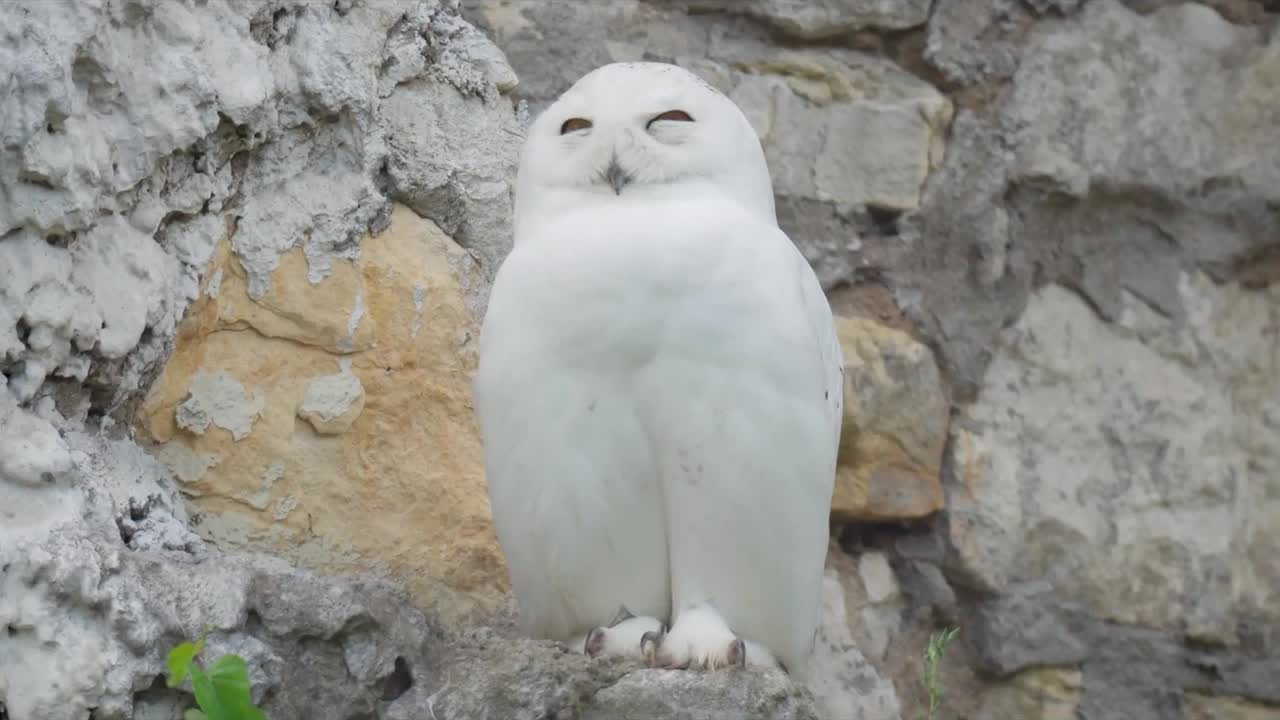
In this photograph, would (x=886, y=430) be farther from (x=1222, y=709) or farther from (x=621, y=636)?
(x=621, y=636)

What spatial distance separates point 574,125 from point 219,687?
0.81 metres

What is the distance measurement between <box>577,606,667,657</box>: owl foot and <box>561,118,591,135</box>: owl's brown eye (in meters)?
0.61

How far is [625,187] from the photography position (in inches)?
86.7

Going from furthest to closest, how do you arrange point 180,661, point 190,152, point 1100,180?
point 1100,180 < point 190,152 < point 180,661

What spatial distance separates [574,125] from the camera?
2.27m

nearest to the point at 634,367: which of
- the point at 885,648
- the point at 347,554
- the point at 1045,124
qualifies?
the point at 347,554

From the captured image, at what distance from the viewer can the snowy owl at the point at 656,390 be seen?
213cm

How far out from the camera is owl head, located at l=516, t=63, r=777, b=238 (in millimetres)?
2207

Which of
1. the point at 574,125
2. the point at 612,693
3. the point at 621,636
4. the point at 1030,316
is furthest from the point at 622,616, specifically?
the point at 1030,316

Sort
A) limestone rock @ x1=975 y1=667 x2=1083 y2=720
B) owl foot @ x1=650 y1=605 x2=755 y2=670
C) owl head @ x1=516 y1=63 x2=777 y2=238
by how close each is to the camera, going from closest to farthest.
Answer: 1. owl foot @ x1=650 y1=605 x2=755 y2=670
2. owl head @ x1=516 y1=63 x2=777 y2=238
3. limestone rock @ x1=975 y1=667 x2=1083 y2=720

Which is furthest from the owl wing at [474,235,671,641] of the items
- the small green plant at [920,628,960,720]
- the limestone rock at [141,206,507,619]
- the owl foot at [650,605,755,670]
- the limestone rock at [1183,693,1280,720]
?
the limestone rock at [1183,693,1280,720]

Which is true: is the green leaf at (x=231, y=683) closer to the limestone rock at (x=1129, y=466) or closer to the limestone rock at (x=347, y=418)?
the limestone rock at (x=347, y=418)

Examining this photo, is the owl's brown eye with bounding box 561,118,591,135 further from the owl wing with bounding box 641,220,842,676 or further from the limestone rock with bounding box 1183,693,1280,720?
the limestone rock with bounding box 1183,693,1280,720

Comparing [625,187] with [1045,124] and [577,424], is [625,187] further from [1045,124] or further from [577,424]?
[1045,124]
